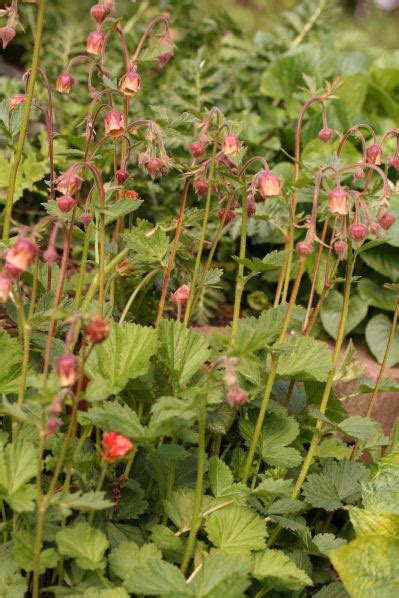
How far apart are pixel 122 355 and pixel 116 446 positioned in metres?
0.19

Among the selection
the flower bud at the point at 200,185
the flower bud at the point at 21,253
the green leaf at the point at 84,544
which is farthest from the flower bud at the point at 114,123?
the green leaf at the point at 84,544

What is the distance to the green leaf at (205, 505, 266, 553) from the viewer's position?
54.7 inches

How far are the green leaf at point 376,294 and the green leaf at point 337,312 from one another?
2 centimetres

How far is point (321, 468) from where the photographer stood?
183 cm

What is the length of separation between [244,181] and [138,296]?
0.57m

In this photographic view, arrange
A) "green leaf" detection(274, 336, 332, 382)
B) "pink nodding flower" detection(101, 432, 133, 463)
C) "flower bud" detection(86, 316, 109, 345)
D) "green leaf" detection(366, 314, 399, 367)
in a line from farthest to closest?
"green leaf" detection(366, 314, 399, 367), "green leaf" detection(274, 336, 332, 382), "pink nodding flower" detection(101, 432, 133, 463), "flower bud" detection(86, 316, 109, 345)

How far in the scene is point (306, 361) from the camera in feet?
5.22

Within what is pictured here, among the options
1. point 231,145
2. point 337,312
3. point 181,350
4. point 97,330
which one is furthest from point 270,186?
point 337,312

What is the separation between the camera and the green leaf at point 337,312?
8.66 ft

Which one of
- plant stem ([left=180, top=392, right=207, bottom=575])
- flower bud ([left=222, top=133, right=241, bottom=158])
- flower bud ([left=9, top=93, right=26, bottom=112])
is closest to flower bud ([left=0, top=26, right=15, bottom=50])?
flower bud ([left=9, top=93, right=26, bottom=112])

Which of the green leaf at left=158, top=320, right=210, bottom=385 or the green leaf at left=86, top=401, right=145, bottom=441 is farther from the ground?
the green leaf at left=158, top=320, right=210, bottom=385

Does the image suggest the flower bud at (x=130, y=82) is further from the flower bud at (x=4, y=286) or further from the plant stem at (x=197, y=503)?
the plant stem at (x=197, y=503)

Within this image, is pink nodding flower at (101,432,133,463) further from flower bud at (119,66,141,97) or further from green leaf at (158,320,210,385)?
flower bud at (119,66,141,97)

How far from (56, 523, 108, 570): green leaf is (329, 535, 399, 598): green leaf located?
0.42 metres
